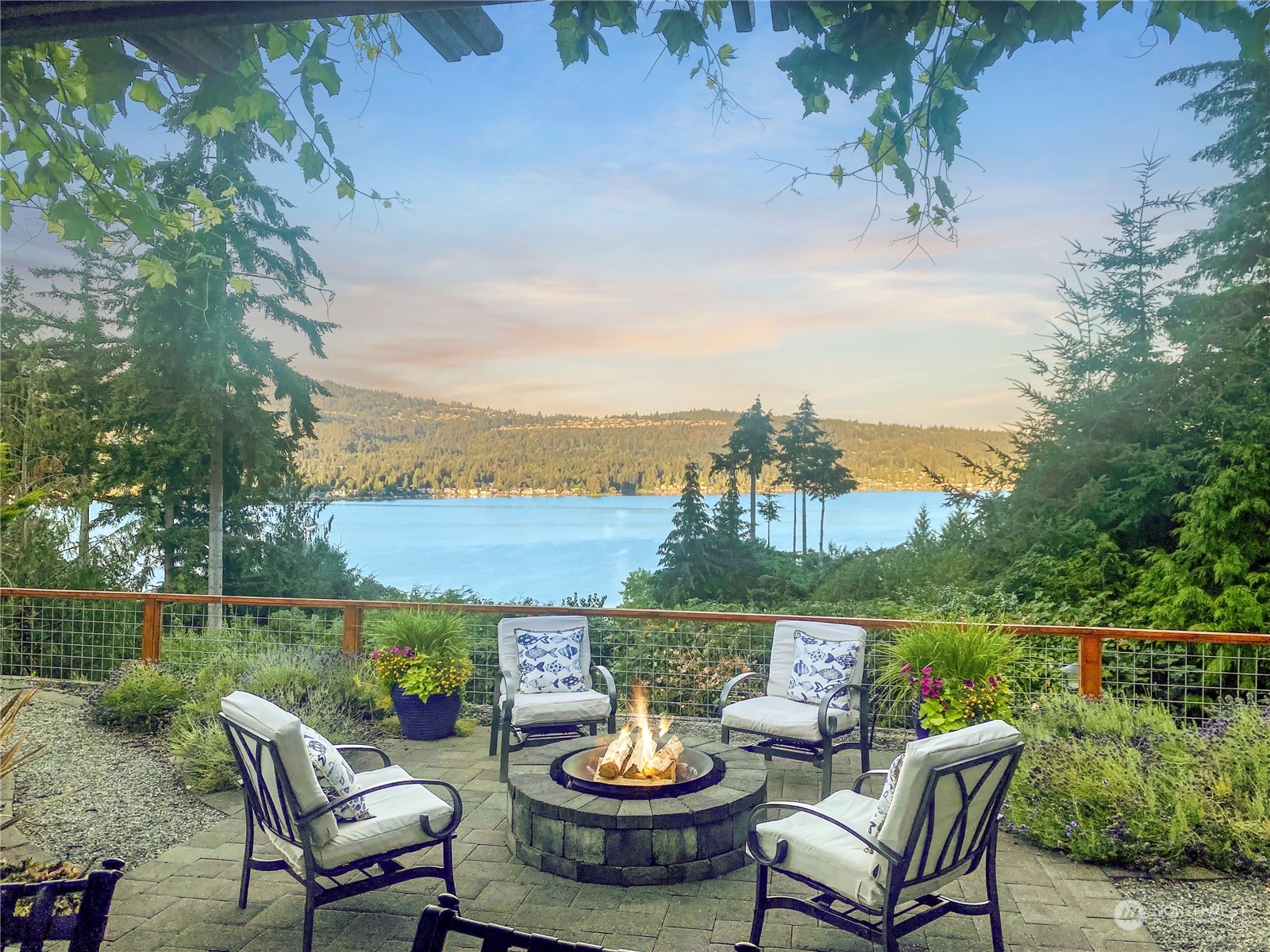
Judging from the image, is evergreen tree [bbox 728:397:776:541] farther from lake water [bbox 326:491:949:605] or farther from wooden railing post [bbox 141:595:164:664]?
wooden railing post [bbox 141:595:164:664]

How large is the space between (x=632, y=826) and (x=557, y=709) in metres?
1.77

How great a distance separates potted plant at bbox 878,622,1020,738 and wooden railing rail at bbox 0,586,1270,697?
0.40 meters

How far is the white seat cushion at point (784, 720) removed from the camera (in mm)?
4898

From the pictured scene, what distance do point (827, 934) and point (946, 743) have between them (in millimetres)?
1053

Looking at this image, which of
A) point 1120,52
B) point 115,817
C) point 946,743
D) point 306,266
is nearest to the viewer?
point 946,743

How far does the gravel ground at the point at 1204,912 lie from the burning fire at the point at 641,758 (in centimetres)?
197

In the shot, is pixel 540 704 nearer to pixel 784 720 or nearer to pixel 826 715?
pixel 784 720

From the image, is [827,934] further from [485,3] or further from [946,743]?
[485,3]

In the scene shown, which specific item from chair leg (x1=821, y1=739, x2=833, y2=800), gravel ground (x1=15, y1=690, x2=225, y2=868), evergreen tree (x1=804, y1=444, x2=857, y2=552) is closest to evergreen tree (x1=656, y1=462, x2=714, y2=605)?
evergreen tree (x1=804, y1=444, x2=857, y2=552)

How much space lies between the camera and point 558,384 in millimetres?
21156

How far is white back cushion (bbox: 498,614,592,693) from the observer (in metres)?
5.78

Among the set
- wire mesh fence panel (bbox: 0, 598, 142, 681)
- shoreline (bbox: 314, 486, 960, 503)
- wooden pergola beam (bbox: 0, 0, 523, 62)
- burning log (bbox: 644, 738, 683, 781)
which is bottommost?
wire mesh fence panel (bbox: 0, 598, 142, 681)

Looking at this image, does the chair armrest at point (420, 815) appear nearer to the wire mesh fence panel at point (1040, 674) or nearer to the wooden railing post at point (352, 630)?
the wooden railing post at point (352, 630)

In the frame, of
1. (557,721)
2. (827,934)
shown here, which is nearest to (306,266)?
(557,721)
